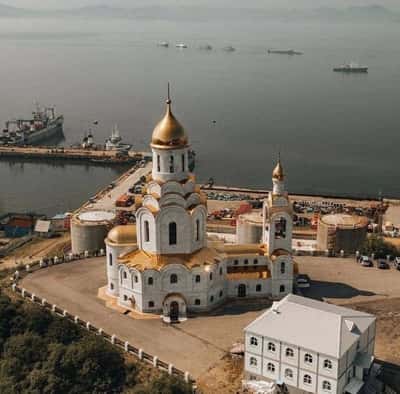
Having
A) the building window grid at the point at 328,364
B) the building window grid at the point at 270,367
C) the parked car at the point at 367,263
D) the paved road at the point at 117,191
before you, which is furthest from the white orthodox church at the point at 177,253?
the paved road at the point at 117,191

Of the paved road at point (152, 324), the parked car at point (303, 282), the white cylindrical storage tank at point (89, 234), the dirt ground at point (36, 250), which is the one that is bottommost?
the dirt ground at point (36, 250)

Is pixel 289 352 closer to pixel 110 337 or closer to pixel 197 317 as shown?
pixel 197 317

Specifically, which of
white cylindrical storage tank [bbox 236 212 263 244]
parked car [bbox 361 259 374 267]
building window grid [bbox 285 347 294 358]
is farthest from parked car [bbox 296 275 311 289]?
building window grid [bbox 285 347 294 358]

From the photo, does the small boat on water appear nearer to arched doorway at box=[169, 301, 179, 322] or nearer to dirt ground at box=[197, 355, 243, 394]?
arched doorway at box=[169, 301, 179, 322]

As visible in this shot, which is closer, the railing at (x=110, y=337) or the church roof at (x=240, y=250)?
the railing at (x=110, y=337)

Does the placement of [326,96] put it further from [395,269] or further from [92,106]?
[395,269]

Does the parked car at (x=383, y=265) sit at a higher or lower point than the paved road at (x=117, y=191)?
higher

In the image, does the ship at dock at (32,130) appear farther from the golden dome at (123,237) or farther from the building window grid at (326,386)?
the building window grid at (326,386)
